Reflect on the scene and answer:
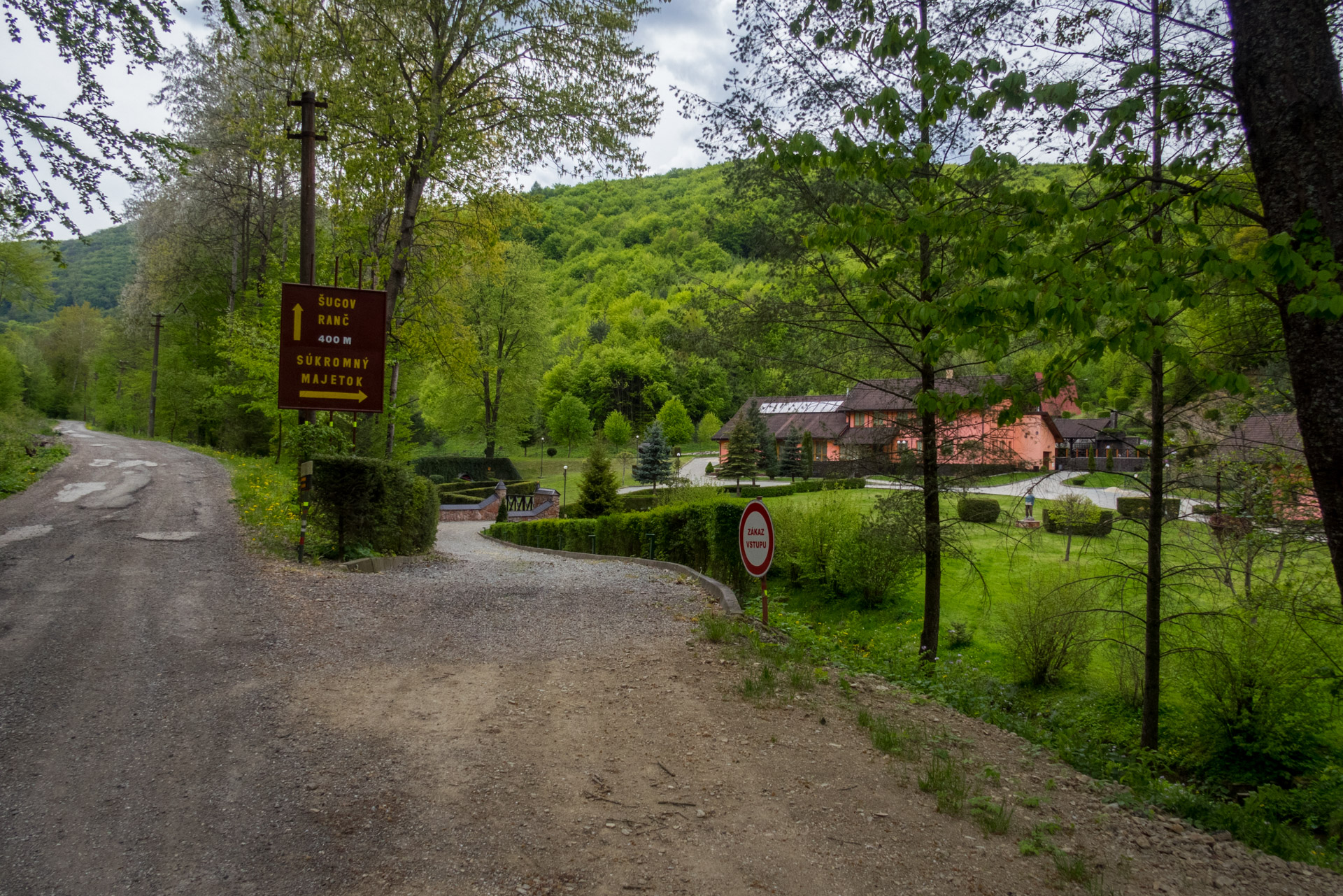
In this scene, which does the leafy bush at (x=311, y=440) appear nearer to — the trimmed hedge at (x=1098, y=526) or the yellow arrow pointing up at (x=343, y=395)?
the yellow arrow pointing up at (x=343, y=395)

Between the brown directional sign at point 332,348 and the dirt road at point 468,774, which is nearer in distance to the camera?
the dirt road at point 468,774

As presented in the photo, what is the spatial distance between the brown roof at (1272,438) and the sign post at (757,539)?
14.3ft

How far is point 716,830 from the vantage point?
3428mm

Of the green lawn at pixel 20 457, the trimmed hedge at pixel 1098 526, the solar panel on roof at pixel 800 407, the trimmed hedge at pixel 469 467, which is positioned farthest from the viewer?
the solar panel on roof at pixel 800 407

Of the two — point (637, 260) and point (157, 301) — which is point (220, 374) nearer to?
point (157, 301)

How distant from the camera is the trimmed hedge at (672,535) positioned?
16859 mm

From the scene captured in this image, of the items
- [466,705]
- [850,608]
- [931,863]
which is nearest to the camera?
[931,863]

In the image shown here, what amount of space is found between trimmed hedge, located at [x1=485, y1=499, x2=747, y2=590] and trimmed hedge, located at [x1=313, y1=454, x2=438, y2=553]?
6883 mm

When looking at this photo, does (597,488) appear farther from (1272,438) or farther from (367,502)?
(1272,438)

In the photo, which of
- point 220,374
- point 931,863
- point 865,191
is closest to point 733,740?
point 931,863

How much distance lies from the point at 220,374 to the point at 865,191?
2370cm

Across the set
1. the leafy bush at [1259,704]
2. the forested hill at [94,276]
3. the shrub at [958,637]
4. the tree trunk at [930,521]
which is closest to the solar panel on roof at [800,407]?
the shrub at [958,637]

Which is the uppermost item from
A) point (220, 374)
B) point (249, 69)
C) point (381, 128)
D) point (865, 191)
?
point (249, 69)

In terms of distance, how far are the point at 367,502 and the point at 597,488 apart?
17.2m
